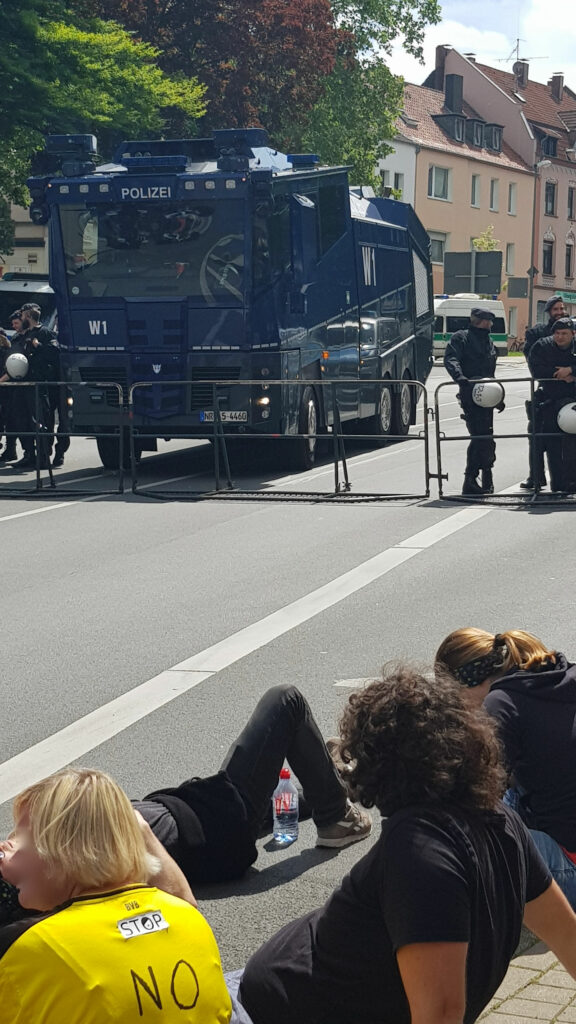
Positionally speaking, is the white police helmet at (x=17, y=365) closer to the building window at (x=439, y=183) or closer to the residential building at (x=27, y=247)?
the residential building at (x=27, y=247)

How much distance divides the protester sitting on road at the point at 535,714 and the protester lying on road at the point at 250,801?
1.06 meters

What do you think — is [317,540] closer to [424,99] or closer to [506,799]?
[506,799]

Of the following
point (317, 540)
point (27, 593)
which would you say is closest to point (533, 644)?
point (27, 593)

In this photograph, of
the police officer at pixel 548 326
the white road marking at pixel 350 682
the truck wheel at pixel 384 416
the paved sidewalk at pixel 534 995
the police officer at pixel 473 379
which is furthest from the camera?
the truck wheel at pixel 384 416

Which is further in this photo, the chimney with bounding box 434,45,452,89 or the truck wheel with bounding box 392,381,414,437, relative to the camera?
the chimney with bounding box 434,45,452,89

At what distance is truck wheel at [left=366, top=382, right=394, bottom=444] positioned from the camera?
22.5 m

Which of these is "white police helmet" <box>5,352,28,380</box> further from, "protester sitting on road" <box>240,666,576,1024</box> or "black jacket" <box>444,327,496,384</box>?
"protester sitting on road" <box>240,666,576,1024</box>

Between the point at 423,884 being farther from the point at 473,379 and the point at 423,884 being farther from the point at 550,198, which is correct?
the point at 550,198

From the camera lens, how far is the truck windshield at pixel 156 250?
59.3 feet

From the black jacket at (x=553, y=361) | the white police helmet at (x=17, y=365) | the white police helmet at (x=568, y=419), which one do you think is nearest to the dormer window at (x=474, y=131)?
the white police helmet at (x=17, y=365)

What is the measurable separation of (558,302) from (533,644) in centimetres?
1212

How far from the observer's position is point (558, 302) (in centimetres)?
1625

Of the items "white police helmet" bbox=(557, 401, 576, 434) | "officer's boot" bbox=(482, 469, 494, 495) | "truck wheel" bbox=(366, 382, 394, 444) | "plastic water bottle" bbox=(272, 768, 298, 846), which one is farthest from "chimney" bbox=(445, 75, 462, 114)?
"plastic water bottle" bbox=(272, 768, 298, 846)

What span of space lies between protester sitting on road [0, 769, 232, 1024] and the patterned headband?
1693 millimetres
